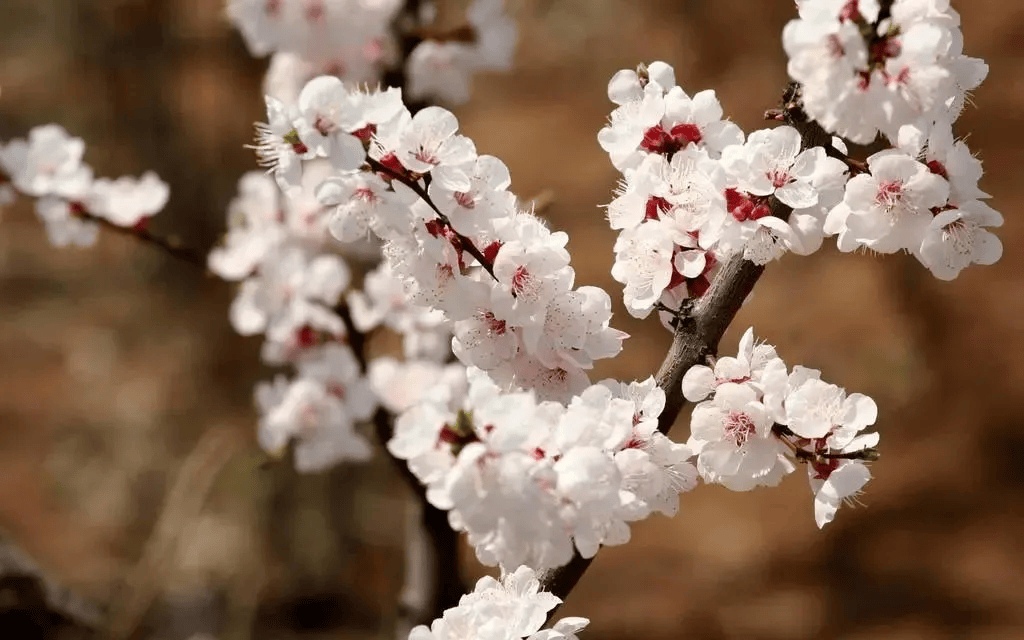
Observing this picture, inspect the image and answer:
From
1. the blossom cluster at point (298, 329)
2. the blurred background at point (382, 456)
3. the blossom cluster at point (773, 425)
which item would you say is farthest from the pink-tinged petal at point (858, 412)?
the blurred background at point (382, 456)

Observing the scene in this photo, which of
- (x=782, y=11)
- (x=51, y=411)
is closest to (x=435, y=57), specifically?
(x=782, y=11)

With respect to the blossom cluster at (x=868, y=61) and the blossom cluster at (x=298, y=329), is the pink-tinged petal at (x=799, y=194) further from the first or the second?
the blossom cluster at (x=298, y=329)

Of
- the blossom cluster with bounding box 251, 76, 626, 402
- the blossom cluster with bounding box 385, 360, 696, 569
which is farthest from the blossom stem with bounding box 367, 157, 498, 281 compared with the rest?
the blossom cluster with bounding box 385, 360, 696, 569

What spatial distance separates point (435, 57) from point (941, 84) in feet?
3.35

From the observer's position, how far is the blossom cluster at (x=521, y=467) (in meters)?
0.56

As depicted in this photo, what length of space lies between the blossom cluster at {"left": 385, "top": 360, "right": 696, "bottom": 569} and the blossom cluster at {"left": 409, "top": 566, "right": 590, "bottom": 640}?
0.06m

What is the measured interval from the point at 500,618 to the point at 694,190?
318 millimetres

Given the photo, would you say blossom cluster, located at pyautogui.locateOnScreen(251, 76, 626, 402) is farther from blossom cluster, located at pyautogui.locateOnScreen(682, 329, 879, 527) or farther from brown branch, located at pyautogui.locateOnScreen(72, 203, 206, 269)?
brown branch, located at pyautogui.locateOnScreen(72, 203, 206, 269)

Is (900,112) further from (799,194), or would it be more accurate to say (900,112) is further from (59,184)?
(59,184)

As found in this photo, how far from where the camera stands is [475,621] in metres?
0.69

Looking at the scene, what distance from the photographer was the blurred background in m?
2.19

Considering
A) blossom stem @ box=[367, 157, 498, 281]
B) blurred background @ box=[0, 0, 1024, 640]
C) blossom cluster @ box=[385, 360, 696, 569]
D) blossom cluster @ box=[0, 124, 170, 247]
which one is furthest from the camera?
blurred background @ box=[0, 0, 1024, 640]

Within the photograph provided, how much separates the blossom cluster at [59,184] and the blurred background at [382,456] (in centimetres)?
42

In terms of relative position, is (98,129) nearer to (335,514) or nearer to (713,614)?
(335,514)
